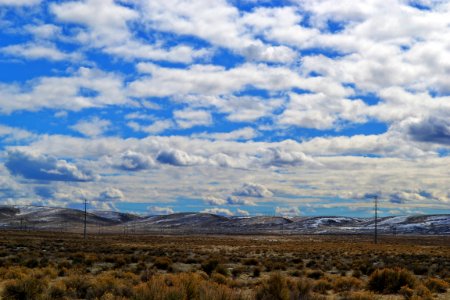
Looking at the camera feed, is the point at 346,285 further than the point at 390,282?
Yes

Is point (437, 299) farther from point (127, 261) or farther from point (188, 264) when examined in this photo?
point (127, 261)

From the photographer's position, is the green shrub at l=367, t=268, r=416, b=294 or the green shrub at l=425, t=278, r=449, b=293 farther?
the green shrub at l=425, t=278, r=449, b=293

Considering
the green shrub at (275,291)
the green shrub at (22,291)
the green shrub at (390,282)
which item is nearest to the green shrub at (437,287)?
the green shrub at (390,282)

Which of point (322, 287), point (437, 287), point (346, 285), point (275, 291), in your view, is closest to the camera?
point (275, 291)

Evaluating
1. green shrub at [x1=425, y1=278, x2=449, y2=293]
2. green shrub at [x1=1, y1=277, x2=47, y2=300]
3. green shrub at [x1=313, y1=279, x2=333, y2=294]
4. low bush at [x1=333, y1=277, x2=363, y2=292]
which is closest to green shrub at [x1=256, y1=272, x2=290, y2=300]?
green shrub at [x1=313, y1=279, x2=333, y2=294]

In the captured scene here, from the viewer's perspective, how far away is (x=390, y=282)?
18000mm

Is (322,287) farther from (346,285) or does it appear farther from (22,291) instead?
(22,291)

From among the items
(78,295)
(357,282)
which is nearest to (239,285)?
(357,282)

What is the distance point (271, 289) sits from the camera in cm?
1309

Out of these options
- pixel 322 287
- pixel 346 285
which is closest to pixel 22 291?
pixel 322 287

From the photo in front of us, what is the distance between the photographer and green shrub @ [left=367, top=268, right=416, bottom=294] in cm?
1761

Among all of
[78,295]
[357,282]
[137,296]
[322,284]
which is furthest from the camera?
[357,282]

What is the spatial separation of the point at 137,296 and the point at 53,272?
1035 centimetres

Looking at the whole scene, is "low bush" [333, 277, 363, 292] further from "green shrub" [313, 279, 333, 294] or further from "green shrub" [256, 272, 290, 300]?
"green shrub" [256, 272, 290, 300]
